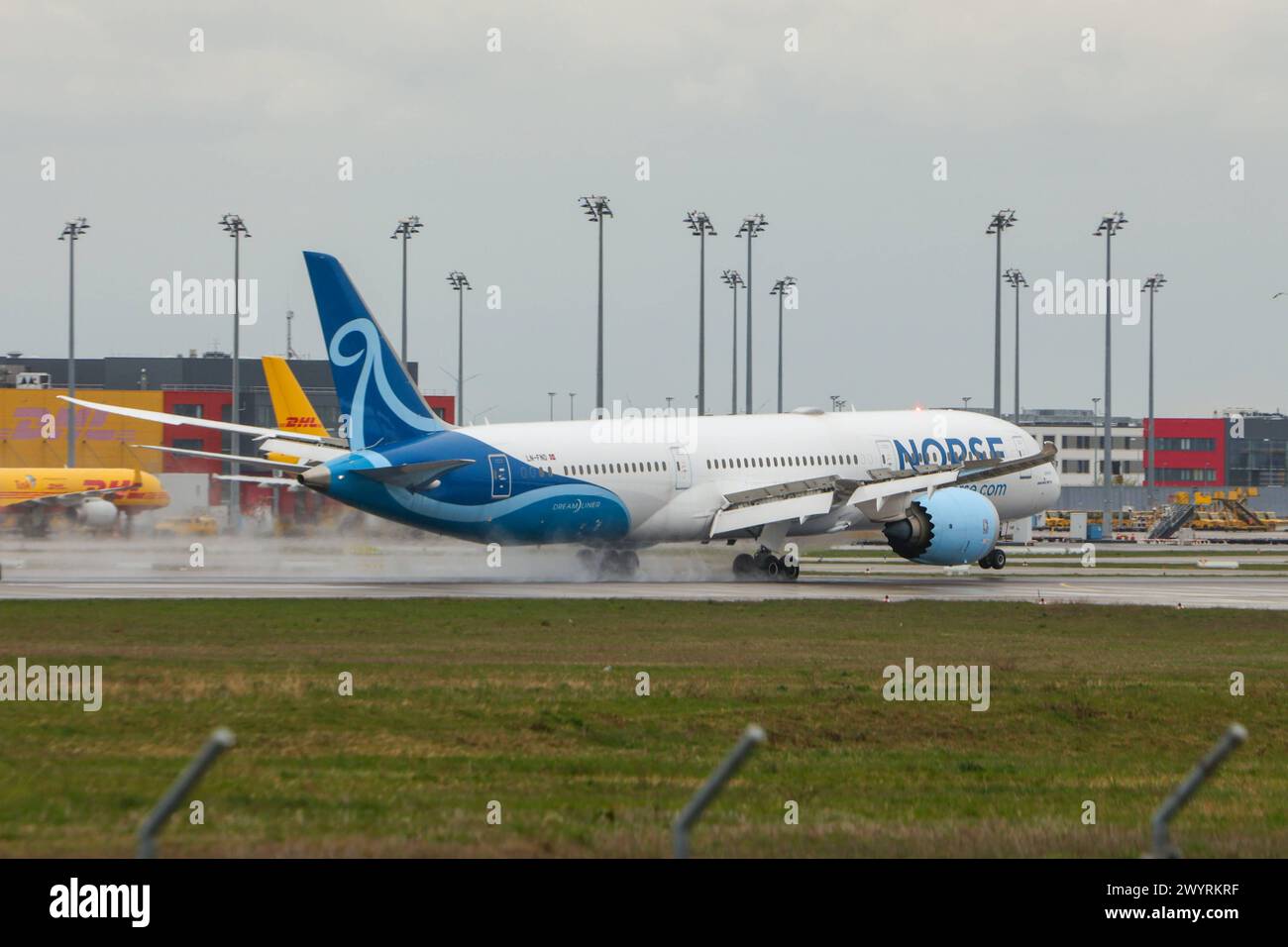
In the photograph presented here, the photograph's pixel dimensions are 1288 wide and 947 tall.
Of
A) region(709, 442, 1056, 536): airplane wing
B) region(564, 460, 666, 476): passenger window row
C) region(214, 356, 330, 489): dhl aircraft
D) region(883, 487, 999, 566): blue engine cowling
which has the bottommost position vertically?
region(883, 487, 999, 566): blue engine cowling

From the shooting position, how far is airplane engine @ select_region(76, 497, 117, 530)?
287 feet

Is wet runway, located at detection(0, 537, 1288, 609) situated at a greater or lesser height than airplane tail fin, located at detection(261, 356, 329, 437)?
lesser

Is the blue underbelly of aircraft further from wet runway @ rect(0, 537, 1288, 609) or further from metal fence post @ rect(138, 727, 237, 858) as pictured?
metal fence post @ rect(138, 727, 237, 858)

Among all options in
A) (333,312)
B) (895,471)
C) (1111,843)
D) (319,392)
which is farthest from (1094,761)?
(319,392)

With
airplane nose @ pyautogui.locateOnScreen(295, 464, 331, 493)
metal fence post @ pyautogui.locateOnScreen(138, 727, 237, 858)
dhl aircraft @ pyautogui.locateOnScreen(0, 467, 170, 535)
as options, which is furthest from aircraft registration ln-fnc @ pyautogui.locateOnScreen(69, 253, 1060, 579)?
dhl aircraft @ pyautogui.locateOnScreen(0, 467, 170, 535)

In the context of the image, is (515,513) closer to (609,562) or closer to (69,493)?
(609,562)

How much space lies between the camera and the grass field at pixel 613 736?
50.4 feet

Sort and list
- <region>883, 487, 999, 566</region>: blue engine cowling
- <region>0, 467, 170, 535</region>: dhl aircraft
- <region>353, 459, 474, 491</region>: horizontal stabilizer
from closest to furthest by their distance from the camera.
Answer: <region>353, 459, 474, 491</region>: horizontal stabilizer → <region>883, 487, 999, 566</region>: blue engine cowling → <region>0, 467, 170, 535</region>: dhl aircraft

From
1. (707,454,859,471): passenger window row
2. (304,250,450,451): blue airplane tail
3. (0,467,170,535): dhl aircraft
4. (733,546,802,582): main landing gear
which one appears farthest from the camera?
(0,467,170,535): dhl aircraft

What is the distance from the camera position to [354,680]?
1003 inches

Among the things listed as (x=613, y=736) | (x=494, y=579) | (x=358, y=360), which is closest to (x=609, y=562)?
(x=494, y=579)

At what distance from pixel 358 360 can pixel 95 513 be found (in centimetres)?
4627

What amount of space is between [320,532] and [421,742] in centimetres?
3825
